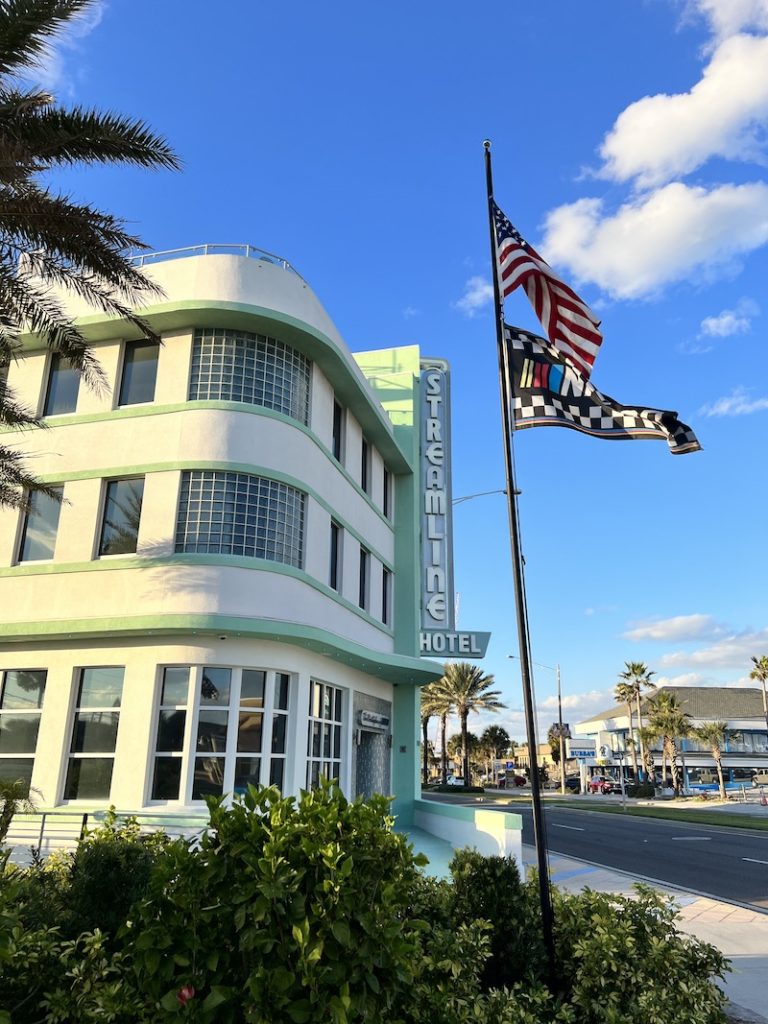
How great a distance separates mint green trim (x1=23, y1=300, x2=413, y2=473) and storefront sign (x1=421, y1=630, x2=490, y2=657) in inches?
312

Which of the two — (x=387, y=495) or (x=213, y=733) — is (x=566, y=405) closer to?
(x=213, y=733)

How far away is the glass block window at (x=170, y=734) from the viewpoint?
1337cm

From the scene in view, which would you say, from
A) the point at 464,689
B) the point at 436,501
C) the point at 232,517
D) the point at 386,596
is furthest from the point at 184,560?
the point at 464,689

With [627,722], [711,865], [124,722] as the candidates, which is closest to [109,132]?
[124,722]

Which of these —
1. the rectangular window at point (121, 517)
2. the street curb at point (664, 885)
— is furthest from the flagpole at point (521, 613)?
the rectangular window at point (121, 517)

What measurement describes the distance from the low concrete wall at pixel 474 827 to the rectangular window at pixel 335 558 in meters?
5.83

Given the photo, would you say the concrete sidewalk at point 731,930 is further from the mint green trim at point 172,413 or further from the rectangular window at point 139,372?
the rectangular window at point 139,372

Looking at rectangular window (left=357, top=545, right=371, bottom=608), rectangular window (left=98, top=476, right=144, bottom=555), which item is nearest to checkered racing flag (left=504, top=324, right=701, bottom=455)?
rectangular window (left=98, top=476, right=144, bottom=555)

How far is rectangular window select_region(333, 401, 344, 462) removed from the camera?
19.5 meters

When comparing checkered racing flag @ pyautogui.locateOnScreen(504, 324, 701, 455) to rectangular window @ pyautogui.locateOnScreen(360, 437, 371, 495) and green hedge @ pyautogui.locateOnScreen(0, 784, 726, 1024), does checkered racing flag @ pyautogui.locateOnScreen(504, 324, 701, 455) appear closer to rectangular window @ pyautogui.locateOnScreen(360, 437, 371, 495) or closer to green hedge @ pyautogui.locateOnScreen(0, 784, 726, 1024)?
green hedge @ pyautogui.locateOnScreen(0, 784, 726, 1024)

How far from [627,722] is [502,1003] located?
329 ft

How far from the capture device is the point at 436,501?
24250mm

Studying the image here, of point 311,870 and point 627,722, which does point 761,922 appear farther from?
point 627,722

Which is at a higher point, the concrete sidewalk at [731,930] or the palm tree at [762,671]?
the palm tree at [762,671]
